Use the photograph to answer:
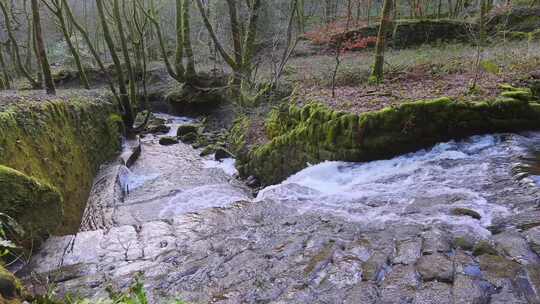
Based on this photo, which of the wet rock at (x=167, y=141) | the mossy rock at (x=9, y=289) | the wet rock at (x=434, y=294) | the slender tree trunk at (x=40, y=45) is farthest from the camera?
the wet rock at (x=167, y=141)

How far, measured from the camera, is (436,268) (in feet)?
10.5

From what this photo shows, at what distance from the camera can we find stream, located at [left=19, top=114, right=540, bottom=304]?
3123 mm

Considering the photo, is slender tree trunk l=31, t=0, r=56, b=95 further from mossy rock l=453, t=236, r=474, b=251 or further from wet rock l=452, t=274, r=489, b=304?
wet rock l=452, t=274, r=489, b=304

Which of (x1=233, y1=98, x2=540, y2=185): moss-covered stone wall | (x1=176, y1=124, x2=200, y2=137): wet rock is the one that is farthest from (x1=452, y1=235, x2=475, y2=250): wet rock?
(x1=176, y1=124, x2=200, y2=137): wet rock

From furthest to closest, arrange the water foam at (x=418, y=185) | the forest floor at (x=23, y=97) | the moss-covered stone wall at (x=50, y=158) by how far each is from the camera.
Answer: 1. the forest floor at (x=23, y=97)
2. the water foam at (x=418, y=185)
3. the moss-covered stone wall at (x=50, y=158)

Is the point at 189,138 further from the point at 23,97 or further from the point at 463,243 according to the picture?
the point at 463,243

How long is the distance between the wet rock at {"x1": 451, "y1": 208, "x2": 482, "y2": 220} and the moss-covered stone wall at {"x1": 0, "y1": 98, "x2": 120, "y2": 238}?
16.7 feet

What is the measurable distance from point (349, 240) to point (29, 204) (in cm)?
385

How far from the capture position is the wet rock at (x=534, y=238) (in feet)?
10.7

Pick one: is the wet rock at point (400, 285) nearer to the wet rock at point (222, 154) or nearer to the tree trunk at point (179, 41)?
the wet rock at point (222, 154)

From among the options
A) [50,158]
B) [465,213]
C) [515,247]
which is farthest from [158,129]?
[515,247]

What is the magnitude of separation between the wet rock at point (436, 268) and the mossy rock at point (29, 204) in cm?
398

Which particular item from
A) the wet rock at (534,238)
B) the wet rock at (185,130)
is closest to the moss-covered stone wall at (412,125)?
the wet rock at (534,238)

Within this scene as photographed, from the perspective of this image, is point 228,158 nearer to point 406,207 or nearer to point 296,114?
point 296,114
